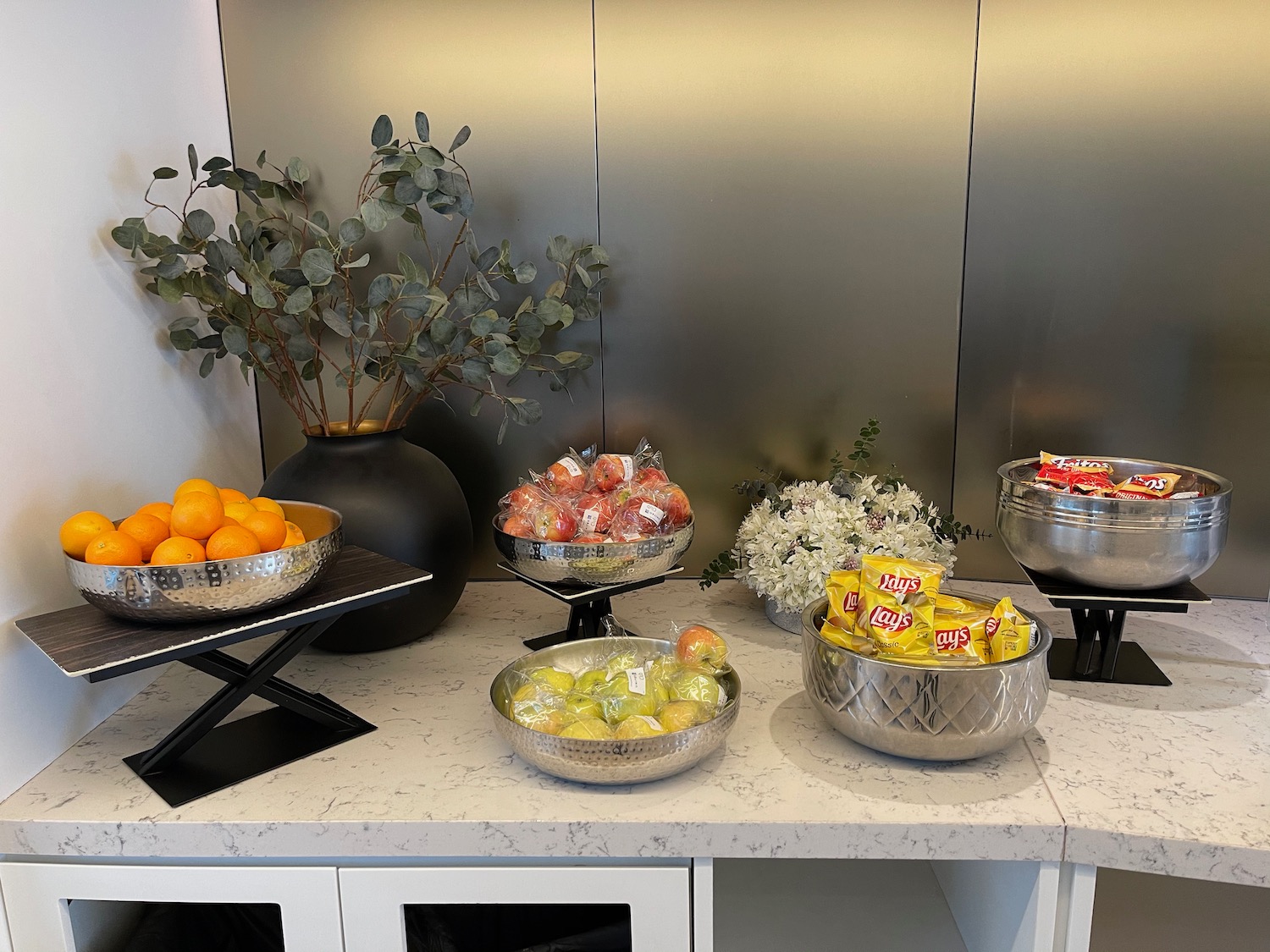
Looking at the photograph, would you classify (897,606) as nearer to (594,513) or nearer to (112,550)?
(594,513)

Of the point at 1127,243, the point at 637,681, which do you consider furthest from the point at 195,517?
the point at 1127,243

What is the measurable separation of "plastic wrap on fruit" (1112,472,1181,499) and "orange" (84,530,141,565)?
1192 mm

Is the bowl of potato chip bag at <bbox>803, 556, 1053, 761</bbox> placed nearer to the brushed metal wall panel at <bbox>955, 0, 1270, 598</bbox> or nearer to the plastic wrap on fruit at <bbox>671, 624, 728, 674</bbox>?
the plastic wrap on fruit at <bbox>671, 624, 728, 674</bbox>

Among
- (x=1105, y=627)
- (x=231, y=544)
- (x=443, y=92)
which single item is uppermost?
(x=443, y=92)

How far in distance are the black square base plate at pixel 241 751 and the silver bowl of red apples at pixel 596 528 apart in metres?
0.31

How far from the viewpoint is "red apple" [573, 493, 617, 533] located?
1234mm

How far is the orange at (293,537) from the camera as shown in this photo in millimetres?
1043

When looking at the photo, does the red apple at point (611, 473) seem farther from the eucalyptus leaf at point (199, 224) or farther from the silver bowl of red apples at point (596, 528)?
the eucalyptus leaf at point (199, 224)

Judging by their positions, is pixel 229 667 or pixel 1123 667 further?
pixel 1123 667

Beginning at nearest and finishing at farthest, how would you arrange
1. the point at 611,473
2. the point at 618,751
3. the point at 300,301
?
the point at 618,751 < the point at 300,301 < the point at 611,473

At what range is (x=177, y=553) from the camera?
0.96m

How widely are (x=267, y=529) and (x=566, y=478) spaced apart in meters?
0.44

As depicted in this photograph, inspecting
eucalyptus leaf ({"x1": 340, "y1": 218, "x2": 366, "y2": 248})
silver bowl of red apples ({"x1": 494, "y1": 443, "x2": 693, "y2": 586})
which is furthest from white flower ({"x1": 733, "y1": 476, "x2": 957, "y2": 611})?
eucalyptus leaf ({"x1": 340, "y1": 218, "x2": 366, "y2": 248})

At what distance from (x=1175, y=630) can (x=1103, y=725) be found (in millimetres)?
404
